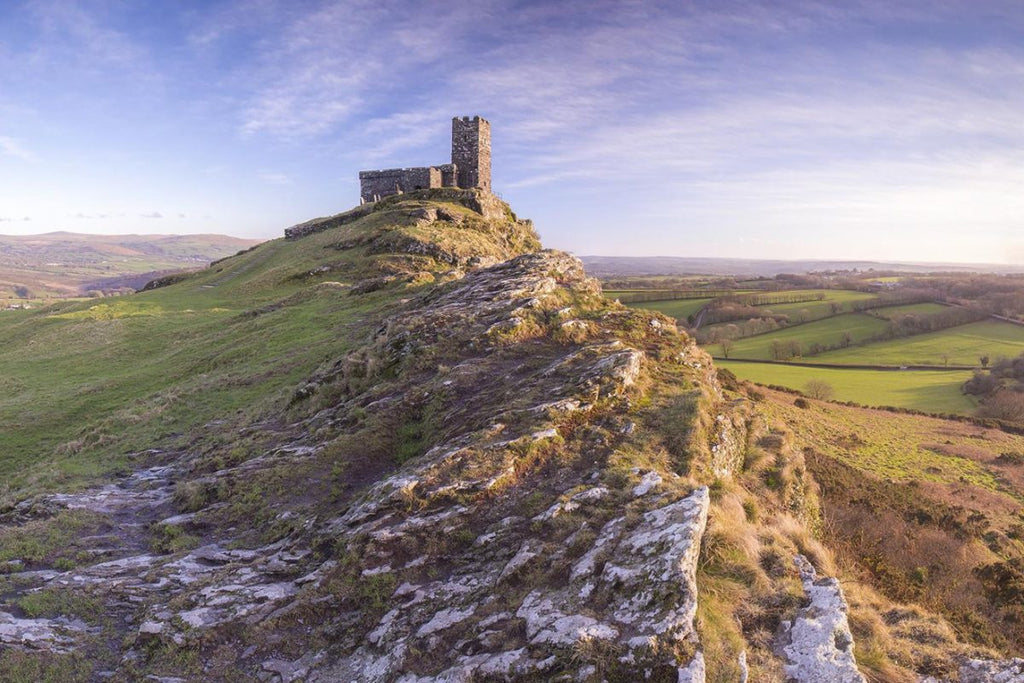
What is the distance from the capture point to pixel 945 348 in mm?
75500

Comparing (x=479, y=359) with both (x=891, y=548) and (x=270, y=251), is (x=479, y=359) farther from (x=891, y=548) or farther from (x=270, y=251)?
(x=270, y=251)

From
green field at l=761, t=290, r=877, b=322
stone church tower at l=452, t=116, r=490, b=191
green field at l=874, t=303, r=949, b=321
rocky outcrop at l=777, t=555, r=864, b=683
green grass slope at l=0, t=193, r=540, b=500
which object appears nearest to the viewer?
rocky outcrop at l=777, t=555, r=864, b=683

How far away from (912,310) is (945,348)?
79.5 feet

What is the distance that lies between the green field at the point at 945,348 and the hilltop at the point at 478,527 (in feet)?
201

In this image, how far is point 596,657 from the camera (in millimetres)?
5910

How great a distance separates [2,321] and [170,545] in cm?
5074


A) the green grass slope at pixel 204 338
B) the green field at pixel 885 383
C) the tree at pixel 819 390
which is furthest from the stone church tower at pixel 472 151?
the tree at pixel 819 390

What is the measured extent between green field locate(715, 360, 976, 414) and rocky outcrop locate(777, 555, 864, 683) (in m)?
55.8

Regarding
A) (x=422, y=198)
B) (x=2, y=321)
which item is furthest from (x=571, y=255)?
(x=2, y=321)

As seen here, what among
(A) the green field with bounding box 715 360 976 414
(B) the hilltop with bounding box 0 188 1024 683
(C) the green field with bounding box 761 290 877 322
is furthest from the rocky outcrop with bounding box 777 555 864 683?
(C) the green field with bounding box 761 290 877 322

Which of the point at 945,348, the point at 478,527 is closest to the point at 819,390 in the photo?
the point at 945,348

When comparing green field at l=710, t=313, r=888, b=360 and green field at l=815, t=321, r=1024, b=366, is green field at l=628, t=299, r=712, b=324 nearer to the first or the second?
green field at l=710, t=313, r=888, b=360

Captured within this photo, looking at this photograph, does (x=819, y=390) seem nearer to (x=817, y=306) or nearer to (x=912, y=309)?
(x=912, y=309)

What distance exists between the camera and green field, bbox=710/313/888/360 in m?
83.7
